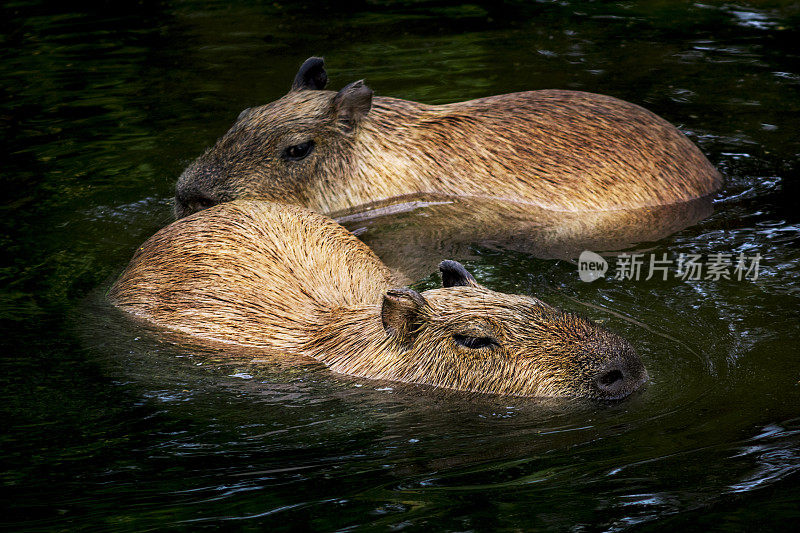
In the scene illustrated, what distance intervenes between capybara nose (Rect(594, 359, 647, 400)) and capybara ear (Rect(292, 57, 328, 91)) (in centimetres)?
449

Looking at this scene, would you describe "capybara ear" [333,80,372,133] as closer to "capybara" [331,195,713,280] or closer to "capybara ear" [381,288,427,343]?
"capybara" [331,195,713,280]

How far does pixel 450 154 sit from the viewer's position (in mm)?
8555

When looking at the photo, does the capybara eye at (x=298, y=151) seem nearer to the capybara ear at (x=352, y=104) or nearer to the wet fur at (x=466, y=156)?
the wet fur at (x=466, y=156)

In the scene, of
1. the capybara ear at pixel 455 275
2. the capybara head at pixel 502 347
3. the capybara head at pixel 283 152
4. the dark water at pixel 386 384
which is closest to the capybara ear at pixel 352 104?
the capybara head at pixel 283 152

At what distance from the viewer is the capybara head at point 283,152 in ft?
27.0

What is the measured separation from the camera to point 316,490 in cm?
448

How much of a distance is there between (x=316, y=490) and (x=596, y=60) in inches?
324

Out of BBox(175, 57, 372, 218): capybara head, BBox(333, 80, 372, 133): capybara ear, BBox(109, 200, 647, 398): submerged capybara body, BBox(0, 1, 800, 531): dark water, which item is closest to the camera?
BBox(0, 1, 800, 531): dark water

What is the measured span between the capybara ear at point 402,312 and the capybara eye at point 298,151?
124 inches

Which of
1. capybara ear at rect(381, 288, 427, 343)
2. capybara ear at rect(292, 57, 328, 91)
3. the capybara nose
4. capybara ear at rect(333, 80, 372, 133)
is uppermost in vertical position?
capybara ear at rect(292, 57, 328, 91)

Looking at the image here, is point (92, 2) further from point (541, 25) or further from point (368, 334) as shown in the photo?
point (368, 334)

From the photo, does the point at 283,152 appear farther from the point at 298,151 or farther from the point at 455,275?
the point at 455,275

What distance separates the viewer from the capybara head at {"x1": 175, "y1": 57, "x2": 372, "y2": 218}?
823 centimetres

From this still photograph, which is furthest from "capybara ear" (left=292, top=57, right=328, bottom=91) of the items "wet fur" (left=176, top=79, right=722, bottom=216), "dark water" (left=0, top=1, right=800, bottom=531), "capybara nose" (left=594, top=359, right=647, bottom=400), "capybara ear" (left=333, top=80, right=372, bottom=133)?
"capybara nose" (left=594, top=359, right=647, bottom=400)
